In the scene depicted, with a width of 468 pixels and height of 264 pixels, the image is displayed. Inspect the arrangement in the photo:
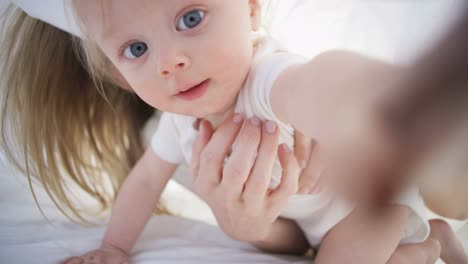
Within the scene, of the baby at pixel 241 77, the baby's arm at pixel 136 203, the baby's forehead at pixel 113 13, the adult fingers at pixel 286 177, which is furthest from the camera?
the baby's arm at pixel 136 203

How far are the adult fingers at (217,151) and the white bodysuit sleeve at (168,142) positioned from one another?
0.11m

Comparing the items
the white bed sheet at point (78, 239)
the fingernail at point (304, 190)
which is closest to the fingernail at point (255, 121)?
the fingernail at point (304, 190)

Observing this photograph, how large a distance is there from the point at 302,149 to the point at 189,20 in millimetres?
248

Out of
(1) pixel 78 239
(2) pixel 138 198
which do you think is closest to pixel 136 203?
(2) pixel 138 198

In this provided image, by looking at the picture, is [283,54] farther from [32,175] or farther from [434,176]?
[32,175]

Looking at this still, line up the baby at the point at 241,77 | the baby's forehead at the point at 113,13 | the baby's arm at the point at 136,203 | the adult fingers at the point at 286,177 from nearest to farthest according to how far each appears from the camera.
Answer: the baby at the point at 241,77
the baby's forehead at the point at 113,13
the adult fingers at the point at 286,177
the baby's arm at the point at 136,203

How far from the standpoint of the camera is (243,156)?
0.60 metres

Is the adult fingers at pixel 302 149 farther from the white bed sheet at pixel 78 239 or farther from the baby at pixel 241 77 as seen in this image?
the white bed sheet at pixel 78 239

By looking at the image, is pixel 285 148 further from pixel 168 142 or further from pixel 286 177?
pixel 168 142

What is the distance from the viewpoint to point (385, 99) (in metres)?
0.29

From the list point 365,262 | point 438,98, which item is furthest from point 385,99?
point 365,262

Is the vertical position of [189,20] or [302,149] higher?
[189,20]

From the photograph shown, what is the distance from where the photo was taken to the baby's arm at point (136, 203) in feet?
2.46

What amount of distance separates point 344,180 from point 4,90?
28.3 inches
